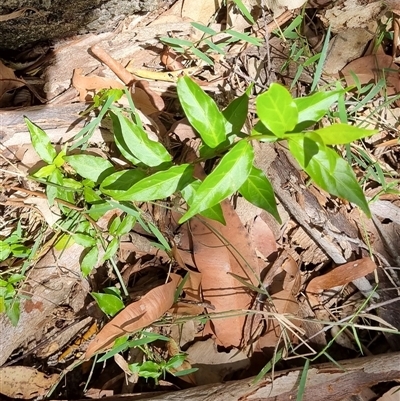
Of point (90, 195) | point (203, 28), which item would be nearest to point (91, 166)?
point (90, 195)

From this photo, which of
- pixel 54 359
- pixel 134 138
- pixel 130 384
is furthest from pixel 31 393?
pixel 134 138

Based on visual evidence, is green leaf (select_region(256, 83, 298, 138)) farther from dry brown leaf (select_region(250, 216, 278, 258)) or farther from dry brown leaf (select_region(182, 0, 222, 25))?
dry brown leaf (select_region(182, 0, 222, 25))

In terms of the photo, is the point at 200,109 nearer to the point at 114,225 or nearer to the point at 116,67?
the point at 114,225

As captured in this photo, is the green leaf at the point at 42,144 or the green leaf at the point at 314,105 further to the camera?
the green leaf at the point at 42,144

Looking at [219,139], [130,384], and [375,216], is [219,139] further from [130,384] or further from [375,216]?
[130,384]

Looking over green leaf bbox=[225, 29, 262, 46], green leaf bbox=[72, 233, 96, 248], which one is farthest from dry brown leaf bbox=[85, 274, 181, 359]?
green leaf bbox=[225, 29, 262, 46]

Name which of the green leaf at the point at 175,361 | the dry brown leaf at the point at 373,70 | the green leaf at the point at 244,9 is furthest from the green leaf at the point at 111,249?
the dry brown leaf at the point at 373,70

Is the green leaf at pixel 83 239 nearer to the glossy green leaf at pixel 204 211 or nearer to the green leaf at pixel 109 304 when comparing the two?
the green leaf at pixel 109 304
